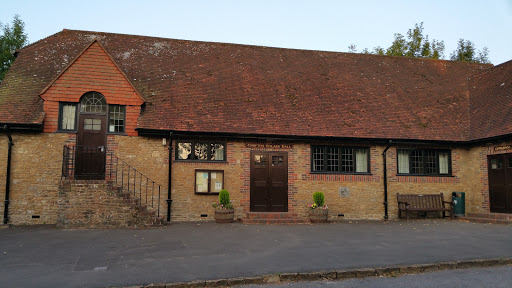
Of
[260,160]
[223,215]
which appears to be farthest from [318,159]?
[223,215]

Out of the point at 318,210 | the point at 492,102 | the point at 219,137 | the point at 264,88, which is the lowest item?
the point at 318,210

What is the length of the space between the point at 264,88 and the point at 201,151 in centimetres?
425

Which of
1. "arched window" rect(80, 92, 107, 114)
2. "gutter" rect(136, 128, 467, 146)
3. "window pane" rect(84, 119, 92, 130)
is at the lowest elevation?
"gutter" rect(136, 128, 467, 146)

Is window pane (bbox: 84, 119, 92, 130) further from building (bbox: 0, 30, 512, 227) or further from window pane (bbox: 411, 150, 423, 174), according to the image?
window pane (bbox: 411, 150, 423, 174)

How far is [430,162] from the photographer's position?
52.1ft

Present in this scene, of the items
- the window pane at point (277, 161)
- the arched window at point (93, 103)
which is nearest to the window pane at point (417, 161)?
the window pane at point (277, 161)

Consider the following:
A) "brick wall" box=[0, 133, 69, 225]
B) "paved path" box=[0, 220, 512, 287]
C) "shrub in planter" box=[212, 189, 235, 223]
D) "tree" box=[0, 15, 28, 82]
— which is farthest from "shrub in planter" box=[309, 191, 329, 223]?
"tree" box=[0, 15, 28, 82]

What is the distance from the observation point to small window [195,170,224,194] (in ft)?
45.9

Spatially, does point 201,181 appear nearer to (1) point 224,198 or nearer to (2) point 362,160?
(1) point 224,198

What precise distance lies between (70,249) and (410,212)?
1236 centimetres

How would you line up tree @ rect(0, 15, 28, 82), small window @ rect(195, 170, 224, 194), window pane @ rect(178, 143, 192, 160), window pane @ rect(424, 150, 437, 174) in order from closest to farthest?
small window @ rect(195, 170, 224, 194), window pane @ rect(178, 143, 192, 160), window pane @ rect(424, 150, 437, 174), tree @ rect(0, 15, 28, 82)

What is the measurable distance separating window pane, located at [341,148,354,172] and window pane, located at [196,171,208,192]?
545 cm

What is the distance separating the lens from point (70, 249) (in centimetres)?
846

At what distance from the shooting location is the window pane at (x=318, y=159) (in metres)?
15.1
